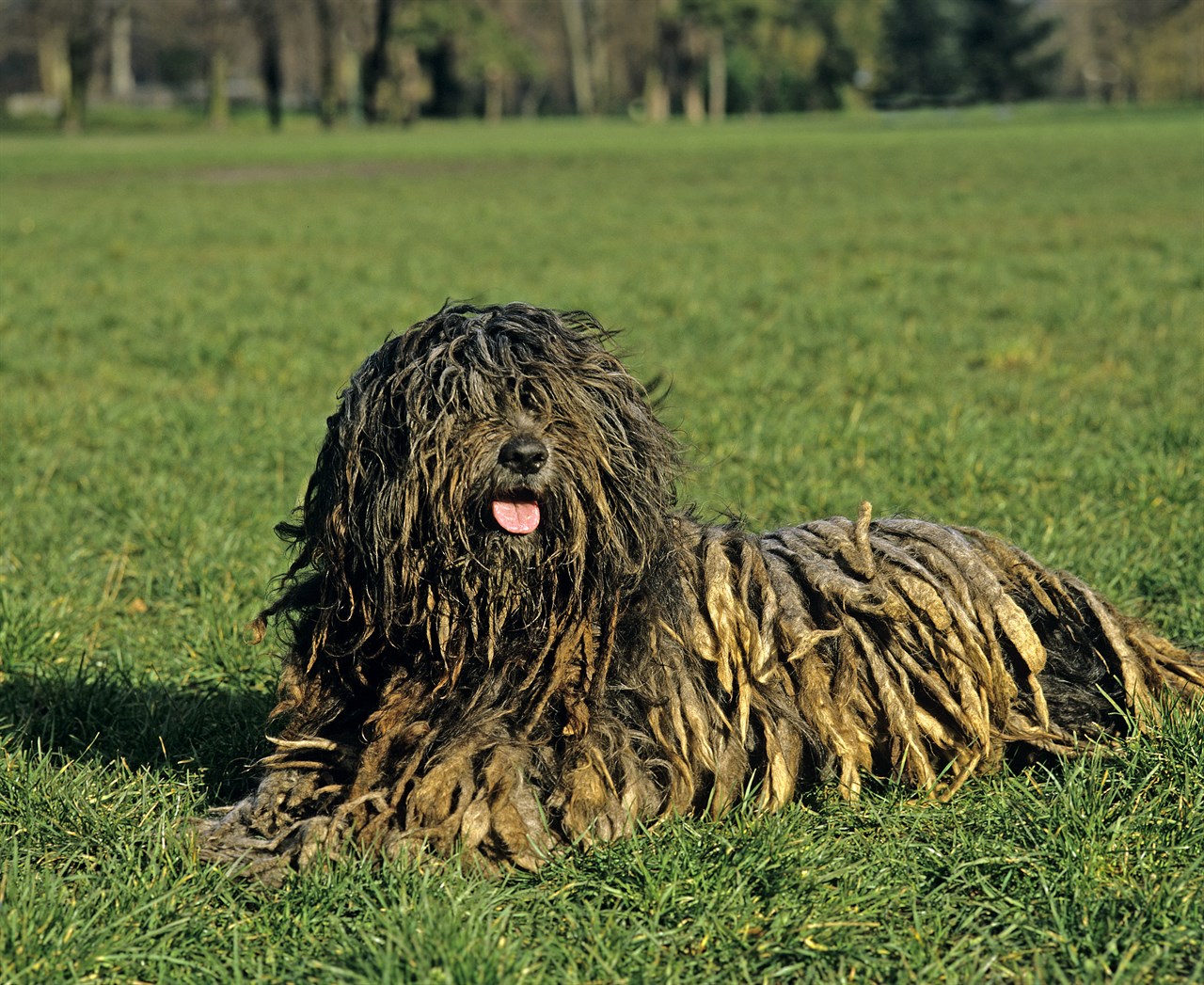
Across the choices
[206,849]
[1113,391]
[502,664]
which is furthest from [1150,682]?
[1113,391]

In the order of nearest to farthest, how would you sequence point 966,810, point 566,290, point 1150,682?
point 966,810 < point 1150,682 < point 566,290

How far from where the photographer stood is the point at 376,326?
41.0 ft

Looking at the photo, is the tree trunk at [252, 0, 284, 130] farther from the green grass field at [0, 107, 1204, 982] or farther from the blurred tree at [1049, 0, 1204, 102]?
the blurred tree at [1049, 0, 1204, 102]

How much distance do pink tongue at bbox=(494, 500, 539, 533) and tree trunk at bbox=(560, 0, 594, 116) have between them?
111086 millimetres

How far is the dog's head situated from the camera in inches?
140

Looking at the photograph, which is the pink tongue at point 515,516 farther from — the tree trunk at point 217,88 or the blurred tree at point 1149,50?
the blurred tree at point 1149,50

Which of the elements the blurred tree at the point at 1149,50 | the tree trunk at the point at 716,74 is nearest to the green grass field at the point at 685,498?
the tree trunk at the point at 716,74

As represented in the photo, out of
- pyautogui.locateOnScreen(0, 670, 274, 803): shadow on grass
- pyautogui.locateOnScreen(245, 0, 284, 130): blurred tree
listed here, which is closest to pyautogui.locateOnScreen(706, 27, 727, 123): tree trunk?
pyautogui.locateOnScreen(245, 0, 284, 130): blurred tree

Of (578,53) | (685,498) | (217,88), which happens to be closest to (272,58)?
(217,88)

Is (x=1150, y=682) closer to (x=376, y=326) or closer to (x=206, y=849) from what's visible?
(x=206, y=849)

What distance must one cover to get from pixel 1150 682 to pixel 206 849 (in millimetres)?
2673

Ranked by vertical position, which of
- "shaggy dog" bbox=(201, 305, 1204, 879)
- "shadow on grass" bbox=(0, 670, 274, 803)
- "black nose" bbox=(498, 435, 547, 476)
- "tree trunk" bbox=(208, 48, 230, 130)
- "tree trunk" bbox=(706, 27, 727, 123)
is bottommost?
"shadow on grass" bbox=(0, 670, 274, 803)

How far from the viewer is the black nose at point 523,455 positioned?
11.6 feet

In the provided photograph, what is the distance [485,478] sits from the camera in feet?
11.7
